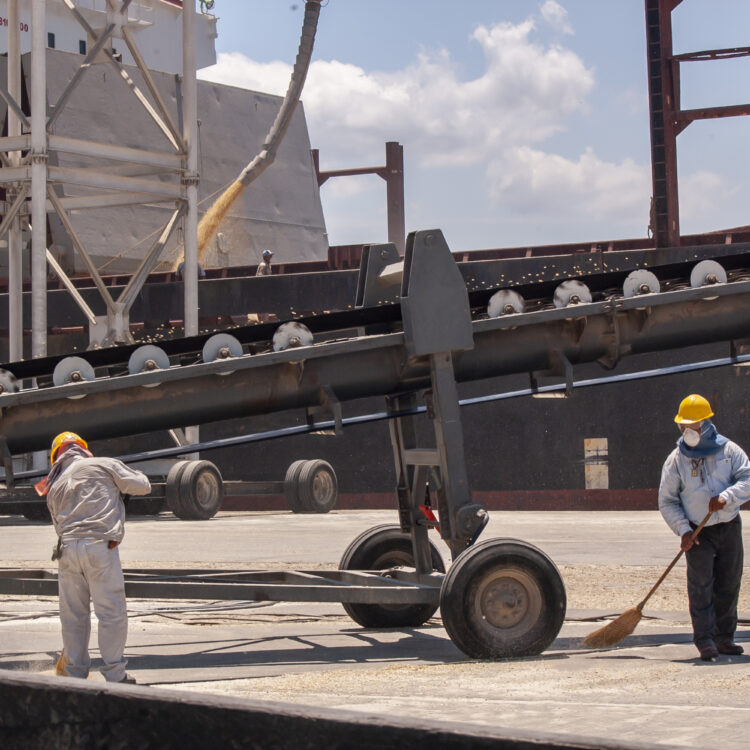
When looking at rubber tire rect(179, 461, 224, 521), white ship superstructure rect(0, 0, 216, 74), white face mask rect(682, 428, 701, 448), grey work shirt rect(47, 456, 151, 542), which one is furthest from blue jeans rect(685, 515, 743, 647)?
white ship superstructure rect(0, 0, 216, 74)

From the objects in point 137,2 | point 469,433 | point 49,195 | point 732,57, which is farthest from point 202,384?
point 137,2

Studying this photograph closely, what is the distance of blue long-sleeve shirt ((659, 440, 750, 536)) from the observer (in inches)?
334

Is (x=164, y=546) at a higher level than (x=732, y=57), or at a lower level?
lower

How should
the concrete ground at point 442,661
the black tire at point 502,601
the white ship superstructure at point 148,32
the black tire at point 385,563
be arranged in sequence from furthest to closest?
the white ship superstructure at point 148,32, the black tire at point 385,563, the black tire at point 502,601, the concrete ground at point 442,661

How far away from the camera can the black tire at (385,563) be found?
1023cm

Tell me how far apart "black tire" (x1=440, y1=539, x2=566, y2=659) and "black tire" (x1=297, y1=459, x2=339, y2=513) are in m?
15.6

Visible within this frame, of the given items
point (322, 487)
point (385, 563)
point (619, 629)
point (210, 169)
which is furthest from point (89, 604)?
point (210, 169)

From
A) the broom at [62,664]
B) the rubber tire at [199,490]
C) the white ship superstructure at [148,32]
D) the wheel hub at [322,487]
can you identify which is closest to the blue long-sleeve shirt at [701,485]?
the broom at [62,664]

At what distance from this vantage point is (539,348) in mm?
9555

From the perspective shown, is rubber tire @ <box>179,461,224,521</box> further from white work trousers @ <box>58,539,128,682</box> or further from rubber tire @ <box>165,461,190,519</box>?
white work trousers @ <box>58,539,128,682</box>

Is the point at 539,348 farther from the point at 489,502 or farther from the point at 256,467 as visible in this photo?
the point at 256,467

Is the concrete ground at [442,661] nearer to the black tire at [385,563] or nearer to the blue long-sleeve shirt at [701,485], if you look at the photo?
the black tire at [385,563]

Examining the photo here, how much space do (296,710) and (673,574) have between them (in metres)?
10.8

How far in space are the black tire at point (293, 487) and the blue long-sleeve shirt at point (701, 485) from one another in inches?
620
